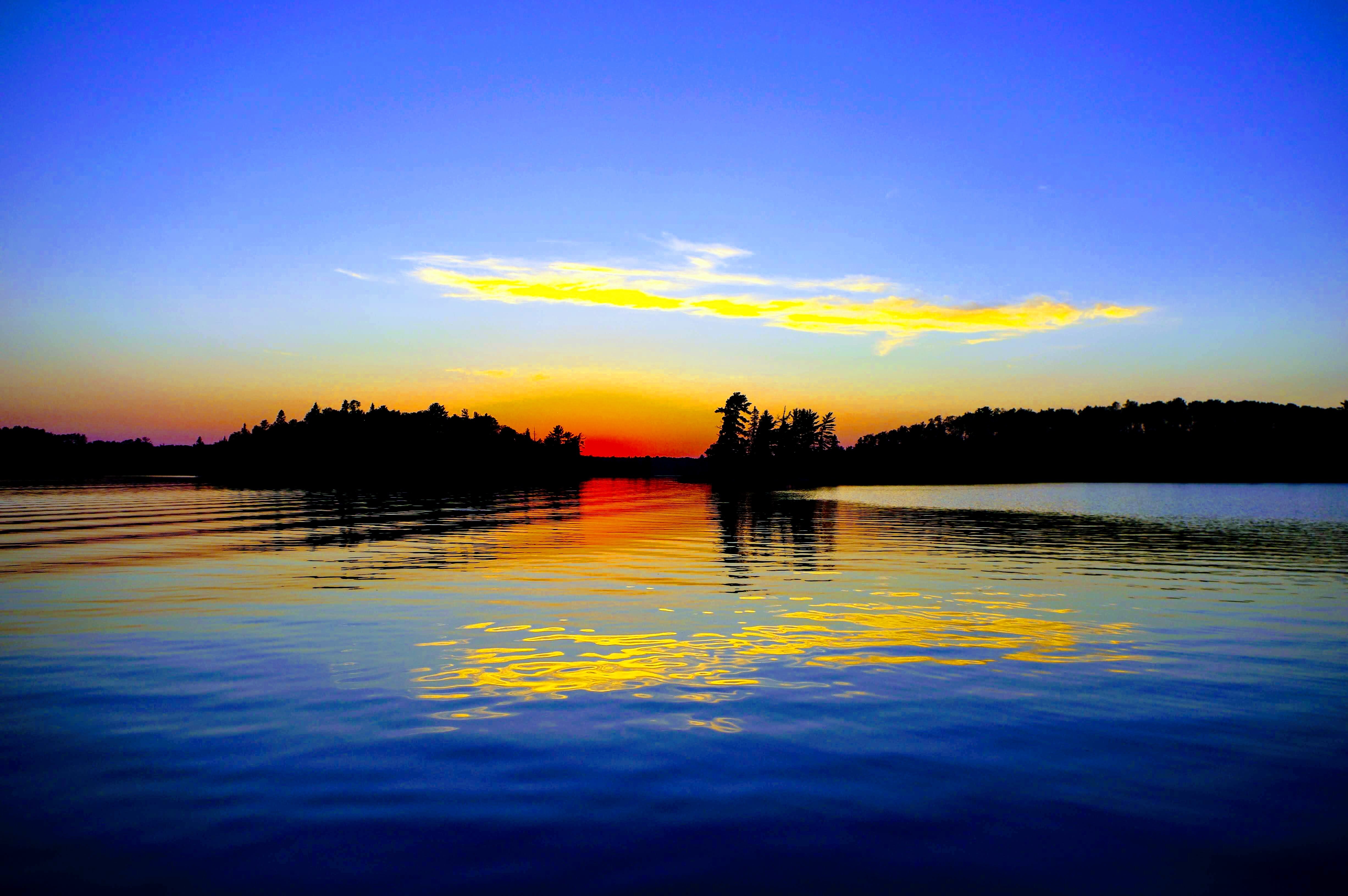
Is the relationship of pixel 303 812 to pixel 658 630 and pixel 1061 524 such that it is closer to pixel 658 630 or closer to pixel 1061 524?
pixel 658 630

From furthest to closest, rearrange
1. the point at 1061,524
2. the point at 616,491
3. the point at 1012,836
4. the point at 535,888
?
the point at 616,491 < the point at 1061,524 < the point at 1012,836 < the point at 535,888

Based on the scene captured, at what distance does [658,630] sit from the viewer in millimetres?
16797

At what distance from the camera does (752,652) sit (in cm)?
1448

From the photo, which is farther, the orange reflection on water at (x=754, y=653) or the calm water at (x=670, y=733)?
the orange reflection on water at (x=754, y=653)

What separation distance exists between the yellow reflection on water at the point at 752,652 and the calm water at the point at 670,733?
Answer: 10cm

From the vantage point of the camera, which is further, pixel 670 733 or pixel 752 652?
pixel 752 652

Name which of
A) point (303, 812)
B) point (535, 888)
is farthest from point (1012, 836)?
point (303, 812)

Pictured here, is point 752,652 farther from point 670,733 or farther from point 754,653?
point 670,733

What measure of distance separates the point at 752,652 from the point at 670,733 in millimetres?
5013

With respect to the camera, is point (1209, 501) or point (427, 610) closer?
point (427, 610)

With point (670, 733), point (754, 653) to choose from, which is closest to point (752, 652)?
point (754, 653)

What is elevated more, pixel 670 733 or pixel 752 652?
pixel 670 733

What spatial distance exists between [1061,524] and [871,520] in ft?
45.8

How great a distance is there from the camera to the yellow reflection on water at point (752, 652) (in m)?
12.1
